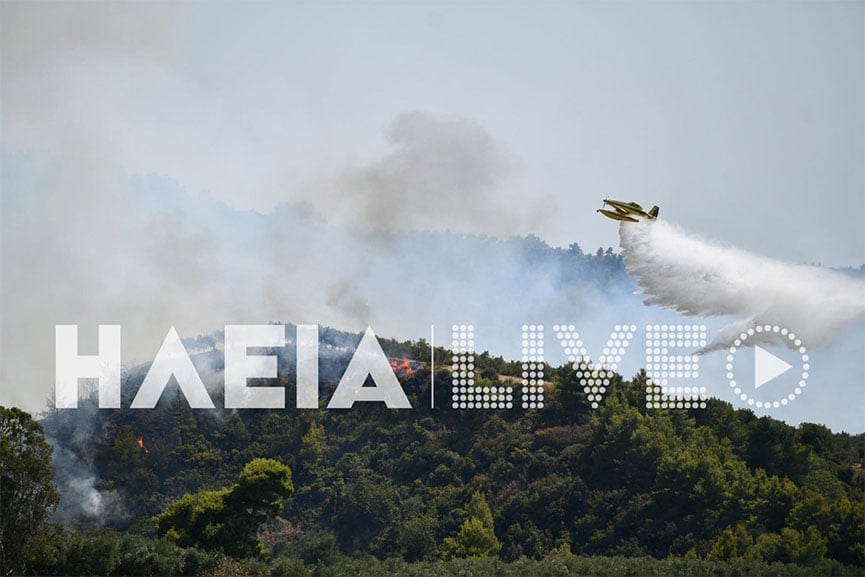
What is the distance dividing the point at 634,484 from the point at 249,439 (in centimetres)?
2647

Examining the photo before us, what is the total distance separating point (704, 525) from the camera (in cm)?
5453

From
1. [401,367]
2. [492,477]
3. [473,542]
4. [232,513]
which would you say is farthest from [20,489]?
[401,367]

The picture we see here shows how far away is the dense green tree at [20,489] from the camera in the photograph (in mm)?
45656

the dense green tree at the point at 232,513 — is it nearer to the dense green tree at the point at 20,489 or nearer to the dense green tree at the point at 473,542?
the dense green tree at the point at 473,542

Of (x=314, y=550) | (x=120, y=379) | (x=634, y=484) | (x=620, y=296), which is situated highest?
(x=620, y=296)

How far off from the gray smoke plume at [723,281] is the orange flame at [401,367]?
2131cm

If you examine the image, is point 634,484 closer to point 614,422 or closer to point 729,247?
point 614,422

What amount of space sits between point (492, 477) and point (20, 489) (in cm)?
2794

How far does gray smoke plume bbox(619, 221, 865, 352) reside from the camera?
5500 centimetres

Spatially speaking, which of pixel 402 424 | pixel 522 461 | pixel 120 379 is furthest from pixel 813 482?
pixel 120 379

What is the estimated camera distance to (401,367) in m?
73.9

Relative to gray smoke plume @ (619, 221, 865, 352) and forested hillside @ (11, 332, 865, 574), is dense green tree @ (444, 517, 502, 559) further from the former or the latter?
gray smoke plume @ (619, 221, 865, 352)

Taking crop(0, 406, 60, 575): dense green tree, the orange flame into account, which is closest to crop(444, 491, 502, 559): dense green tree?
the orange flame

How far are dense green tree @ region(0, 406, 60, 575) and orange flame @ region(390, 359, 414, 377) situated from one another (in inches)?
1211
